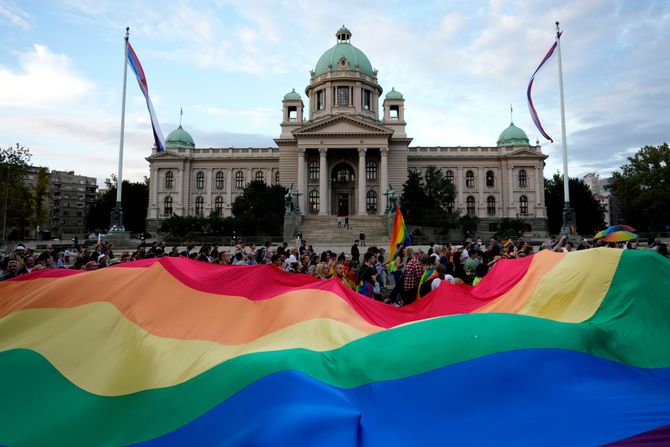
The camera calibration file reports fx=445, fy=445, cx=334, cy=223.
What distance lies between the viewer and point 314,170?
204 feet

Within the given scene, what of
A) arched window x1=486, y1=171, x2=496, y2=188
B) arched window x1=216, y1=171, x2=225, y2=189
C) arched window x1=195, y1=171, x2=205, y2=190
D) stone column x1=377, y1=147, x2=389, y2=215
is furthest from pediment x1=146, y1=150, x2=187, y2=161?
arched window x1=486, y1=171, x2=496, y2=188

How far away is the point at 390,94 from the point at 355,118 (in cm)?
1173

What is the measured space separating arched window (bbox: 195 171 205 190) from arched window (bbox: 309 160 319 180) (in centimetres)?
1918

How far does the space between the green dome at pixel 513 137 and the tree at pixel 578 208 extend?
8.99m

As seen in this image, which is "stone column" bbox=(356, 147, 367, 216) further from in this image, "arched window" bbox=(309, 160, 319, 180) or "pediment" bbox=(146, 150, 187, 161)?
"pediment" bbox=(146, 150, 187, 161)

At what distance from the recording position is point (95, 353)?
4.21 metres

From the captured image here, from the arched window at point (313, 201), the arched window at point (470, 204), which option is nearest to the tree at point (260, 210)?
the arched window at point (313, 201)

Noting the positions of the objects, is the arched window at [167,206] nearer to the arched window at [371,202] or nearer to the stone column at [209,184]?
the stone column at [209,184]

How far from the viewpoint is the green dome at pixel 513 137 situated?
70000 millimetres

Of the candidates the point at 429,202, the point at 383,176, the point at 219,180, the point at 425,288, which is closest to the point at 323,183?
the point at 383,176

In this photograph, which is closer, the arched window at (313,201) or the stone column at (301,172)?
the stone column at (301,172)

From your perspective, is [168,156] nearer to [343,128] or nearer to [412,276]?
[343,128]

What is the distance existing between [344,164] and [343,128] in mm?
7210

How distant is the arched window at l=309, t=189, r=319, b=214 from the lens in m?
61.2
